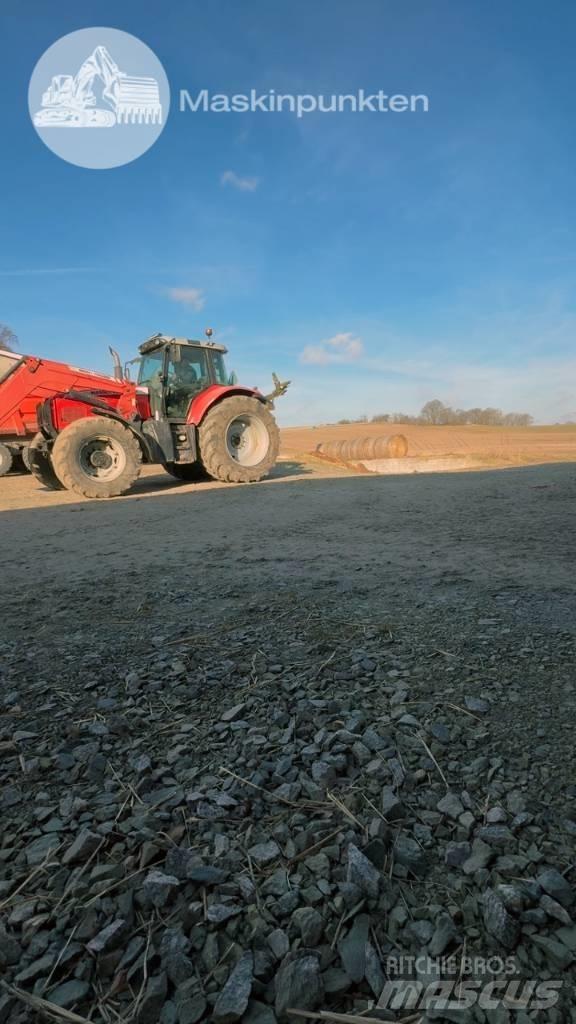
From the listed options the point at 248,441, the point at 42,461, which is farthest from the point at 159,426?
the point at 42,461

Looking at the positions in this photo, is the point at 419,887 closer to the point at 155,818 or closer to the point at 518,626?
the point at 155,818

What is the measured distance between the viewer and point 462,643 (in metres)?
1.98

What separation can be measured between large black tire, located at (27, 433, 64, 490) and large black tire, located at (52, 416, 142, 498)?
998mm

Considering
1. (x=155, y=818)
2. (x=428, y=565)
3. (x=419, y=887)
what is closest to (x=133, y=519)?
(x=428, y=565)

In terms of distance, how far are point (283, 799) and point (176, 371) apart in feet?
28.5

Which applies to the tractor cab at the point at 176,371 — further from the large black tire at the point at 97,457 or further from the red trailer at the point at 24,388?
the red trailer at the point at 24,388

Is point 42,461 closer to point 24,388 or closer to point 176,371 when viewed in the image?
point 176,371

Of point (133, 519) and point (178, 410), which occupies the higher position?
point (178, 410)

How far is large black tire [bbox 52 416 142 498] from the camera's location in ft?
25.6

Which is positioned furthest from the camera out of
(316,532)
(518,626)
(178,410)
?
(178,410)

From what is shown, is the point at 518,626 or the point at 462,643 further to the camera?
the point at 518,626

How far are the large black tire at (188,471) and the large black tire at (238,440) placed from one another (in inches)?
40.1

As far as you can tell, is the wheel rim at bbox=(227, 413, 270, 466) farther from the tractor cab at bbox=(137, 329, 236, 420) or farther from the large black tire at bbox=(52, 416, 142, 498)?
the large black tire at bbox=(52, 416, 142, 498)

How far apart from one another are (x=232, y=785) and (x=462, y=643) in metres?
1.17
